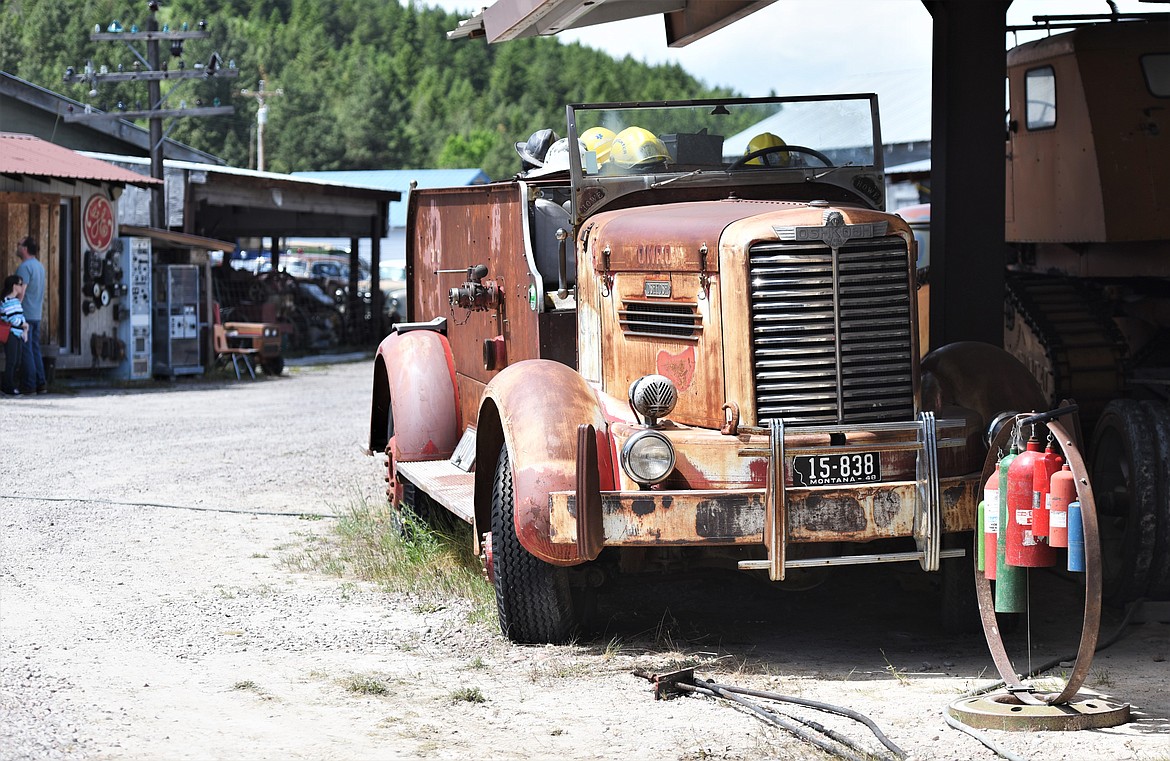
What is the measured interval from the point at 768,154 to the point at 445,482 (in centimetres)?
242

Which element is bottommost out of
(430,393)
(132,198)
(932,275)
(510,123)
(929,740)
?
(929,740)

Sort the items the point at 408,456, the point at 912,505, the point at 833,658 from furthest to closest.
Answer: the point at 408,456
the point at 833,658
the point at 912,505

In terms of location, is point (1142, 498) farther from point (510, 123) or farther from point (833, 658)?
point (510, 123)

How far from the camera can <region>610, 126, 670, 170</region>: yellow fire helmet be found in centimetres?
772

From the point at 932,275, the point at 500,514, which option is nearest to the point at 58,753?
the point at 500,514

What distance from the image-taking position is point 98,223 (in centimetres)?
2205

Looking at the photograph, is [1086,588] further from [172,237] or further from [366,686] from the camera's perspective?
[172,237]

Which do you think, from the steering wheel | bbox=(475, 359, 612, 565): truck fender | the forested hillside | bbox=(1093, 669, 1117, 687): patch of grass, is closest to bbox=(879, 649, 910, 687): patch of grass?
bbox=(1093, 669, 1117, 687): patch of grass

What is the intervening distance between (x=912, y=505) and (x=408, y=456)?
3.45 meters

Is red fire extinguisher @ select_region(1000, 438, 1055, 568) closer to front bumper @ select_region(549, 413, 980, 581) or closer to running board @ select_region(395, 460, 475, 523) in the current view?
front bumper @ select_region(549, 413, 980, 581)

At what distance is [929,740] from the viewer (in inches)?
213

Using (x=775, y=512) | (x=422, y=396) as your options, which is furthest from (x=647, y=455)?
(x=422, y=396)

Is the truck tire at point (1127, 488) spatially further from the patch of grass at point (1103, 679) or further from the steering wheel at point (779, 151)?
the steering wheel at point (779, 151)

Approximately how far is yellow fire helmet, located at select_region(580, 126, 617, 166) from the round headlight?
1.94m
